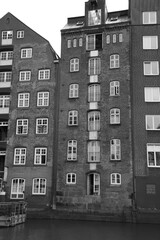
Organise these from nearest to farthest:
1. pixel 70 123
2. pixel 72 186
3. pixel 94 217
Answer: pixel 94 217, pixel 72 186, pixel 70 123

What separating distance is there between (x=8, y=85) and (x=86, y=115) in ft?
35.5

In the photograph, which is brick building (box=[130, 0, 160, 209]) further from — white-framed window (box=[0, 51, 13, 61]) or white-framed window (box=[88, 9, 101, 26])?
white-framed window (box=[0, 51, 13, 61])

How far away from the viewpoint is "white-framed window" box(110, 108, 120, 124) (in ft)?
102

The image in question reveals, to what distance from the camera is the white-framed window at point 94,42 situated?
3403 cm

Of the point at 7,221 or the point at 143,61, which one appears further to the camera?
the point at 143,61

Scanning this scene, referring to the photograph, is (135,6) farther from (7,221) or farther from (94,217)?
(7,221)

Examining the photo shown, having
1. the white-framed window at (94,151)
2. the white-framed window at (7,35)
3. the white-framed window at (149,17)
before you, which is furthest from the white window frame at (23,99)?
the white-framed window at (149,17)

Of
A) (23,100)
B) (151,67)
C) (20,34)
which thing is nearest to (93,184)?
(23,100)

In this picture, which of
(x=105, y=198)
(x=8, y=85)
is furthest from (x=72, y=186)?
(x=8, y=85)

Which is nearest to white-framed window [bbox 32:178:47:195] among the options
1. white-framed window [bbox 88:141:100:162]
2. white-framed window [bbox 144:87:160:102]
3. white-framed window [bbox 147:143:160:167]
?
white-framed window [bbox 88:141:100:162]

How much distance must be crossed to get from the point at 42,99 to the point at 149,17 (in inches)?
634

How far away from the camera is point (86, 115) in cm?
3200

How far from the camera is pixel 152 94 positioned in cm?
3098

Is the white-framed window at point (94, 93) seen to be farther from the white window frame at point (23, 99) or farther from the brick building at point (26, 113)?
the white window frame at point (23, 99)
